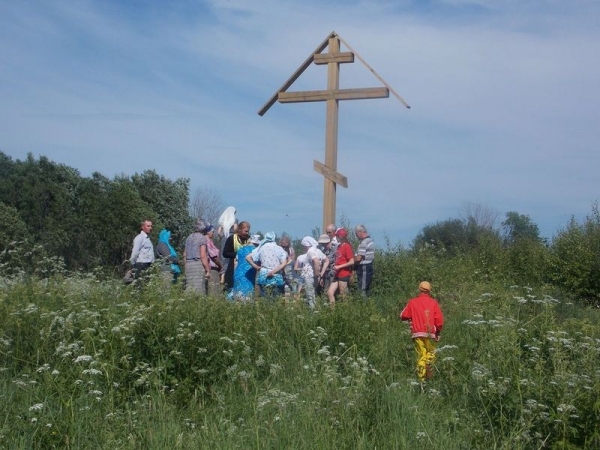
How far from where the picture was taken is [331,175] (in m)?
16.1

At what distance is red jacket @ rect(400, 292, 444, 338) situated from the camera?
9.84 meters

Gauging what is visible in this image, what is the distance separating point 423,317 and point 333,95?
7.48 meters

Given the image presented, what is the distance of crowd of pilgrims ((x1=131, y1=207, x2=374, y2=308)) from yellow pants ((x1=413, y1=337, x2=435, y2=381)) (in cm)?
370

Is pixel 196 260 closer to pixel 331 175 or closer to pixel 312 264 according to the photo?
pixel 312 264

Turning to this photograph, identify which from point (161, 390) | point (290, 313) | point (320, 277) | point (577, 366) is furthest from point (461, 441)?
point (320, 277)

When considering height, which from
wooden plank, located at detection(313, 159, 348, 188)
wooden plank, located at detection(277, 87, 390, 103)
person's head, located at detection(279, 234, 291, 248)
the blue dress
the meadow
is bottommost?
the meadow

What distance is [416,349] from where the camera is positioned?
9867 mm

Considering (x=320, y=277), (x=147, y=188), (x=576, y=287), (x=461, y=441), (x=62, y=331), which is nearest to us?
(x=461, y=441)

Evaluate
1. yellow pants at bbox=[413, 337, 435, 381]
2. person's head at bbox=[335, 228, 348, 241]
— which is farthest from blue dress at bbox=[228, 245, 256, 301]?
yellow pants at bbox=[413, 337, 435, 381]

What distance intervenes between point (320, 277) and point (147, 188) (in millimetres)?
24687

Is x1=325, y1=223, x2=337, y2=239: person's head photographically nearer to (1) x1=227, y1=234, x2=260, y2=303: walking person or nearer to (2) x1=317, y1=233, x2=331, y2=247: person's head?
(2) x1=317, y1=233, x2=331, y2=247: person's head

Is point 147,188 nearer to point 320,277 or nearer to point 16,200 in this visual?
point 16,200

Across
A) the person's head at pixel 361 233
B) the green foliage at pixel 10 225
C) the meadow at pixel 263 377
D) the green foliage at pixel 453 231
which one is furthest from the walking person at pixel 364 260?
the green foliage at pixel 10 225

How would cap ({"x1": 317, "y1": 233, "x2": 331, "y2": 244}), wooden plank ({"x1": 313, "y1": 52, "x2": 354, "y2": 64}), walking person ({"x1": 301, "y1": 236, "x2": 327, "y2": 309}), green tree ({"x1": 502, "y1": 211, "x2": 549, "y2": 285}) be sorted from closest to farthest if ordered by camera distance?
walking person ({"x1": 301, "y1": 236, "x2": 327, "y2": 309})
cap ({"x1": 317, "y1": 233, "x2": 331, "y2": 244})
wooden plank ({"x1": 313, "y1": 52, "x2": 354, "y2": 64})
green tree ({"x1": 502, "y1": 211, "x2": 549, "y2": 285})
